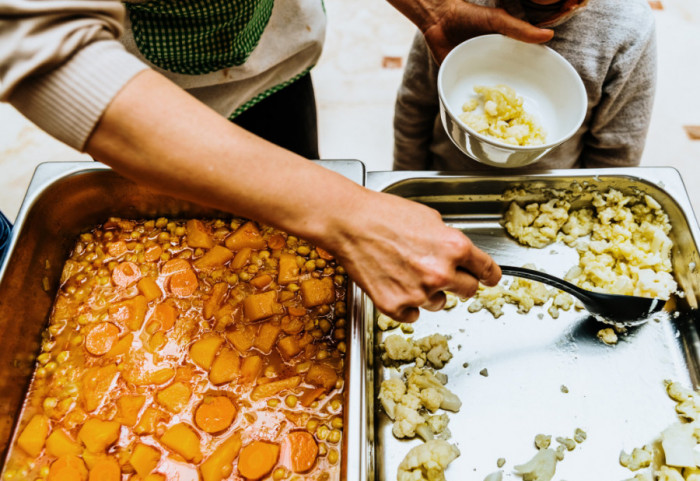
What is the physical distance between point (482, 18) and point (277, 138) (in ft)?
2.66

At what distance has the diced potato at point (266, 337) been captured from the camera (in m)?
1.36

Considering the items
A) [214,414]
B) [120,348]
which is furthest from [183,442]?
[120,348]

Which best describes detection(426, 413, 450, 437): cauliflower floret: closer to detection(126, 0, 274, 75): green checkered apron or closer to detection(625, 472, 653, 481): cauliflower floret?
detection(625, 472, 653, 481): cauliflower floret

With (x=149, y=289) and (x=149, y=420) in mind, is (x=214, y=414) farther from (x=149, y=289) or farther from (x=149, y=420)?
(x=149, y=289)

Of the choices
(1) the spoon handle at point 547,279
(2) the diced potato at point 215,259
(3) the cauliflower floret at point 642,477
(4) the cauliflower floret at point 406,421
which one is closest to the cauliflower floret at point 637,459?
(3) the cauliflower floret at point 642,477

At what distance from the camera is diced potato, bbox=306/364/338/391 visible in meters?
1.30

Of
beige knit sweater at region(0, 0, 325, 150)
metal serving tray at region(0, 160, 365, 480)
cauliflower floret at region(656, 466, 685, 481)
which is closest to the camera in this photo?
beige knit sweater at region(0, 0, 325, 150)

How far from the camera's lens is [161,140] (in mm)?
805

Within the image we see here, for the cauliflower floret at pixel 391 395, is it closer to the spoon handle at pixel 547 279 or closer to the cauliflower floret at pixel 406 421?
the cauliflower floret at pixel 406 421

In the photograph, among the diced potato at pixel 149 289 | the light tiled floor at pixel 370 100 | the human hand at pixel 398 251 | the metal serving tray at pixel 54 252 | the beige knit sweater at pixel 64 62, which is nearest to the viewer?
the beige knit sweater at pixel 64 62

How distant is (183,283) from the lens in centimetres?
147

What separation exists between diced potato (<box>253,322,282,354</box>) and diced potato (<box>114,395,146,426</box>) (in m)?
0.32

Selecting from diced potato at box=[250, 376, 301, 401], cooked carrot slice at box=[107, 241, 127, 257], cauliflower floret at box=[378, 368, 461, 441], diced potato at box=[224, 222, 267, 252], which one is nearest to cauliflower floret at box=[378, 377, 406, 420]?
cauliflower floret at box=[378, 368, 461, 441]

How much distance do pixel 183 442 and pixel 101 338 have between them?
0.38 metres
